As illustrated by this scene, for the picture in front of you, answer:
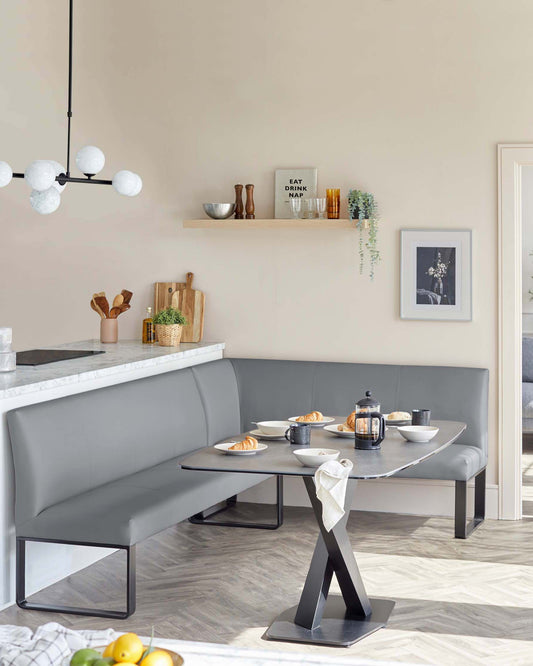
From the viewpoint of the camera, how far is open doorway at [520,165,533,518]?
6.62 meters

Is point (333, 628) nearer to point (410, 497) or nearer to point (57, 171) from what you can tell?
point (410, 497)

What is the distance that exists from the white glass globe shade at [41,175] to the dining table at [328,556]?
51.1 inches

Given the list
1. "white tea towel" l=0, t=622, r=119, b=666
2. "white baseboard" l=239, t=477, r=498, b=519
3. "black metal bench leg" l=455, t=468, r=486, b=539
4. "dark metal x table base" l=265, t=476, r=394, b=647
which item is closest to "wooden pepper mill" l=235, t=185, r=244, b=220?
"white baseboard" l=239, t=477, r=498, b=519

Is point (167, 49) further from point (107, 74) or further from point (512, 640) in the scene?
point (512, 640)

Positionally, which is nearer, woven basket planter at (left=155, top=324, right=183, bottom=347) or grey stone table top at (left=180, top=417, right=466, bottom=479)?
grey stone table top at (left=180, top=417, right=466, bottom=479)

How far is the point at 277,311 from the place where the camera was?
6.02 meters

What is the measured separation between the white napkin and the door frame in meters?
2.41

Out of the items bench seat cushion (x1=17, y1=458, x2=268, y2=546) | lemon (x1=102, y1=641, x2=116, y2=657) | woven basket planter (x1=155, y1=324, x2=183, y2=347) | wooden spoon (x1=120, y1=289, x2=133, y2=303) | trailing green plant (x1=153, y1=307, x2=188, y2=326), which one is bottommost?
bench seat cushion (x1=17, y1=458, x2=268, y2=546)

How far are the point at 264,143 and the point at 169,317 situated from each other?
1.24 meters

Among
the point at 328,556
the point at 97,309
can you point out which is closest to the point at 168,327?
the point at 97,309

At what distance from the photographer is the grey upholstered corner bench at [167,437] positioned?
4.00 m

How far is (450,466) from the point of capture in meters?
5.16

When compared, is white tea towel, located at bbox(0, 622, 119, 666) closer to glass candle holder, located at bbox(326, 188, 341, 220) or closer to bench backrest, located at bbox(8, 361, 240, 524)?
bench backrest, located at bbox(8, 361, 240, 524)

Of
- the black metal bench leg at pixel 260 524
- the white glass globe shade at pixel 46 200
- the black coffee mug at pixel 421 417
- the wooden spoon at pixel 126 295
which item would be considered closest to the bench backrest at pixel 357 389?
the black metal bench leg at pixel 260 524
